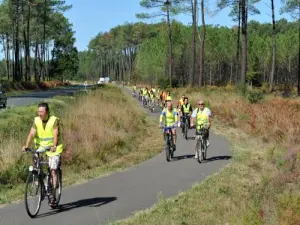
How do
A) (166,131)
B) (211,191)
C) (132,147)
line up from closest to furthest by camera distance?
(211,191) → (166,131) → (132,147)

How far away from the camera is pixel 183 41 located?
8456cm

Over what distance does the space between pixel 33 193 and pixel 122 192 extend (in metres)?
2.62

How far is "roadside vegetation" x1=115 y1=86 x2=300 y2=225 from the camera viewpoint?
729 centimetres

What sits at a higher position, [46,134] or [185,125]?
[46,134]

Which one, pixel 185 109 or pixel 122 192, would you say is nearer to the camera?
pixel 122 192

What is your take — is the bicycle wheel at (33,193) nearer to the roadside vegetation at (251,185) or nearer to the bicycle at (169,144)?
the roadside vegetation at (251,185)

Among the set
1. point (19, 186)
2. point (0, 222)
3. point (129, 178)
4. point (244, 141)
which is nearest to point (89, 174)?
point (129, 178)

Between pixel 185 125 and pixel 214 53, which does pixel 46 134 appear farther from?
pixel 214 53

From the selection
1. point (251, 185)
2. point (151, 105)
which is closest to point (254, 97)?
point (151, 105)

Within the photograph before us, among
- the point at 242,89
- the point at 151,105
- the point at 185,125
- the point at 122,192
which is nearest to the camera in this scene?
the point at 122,192

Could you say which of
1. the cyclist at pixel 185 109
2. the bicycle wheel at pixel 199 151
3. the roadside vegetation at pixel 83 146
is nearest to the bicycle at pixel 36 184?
the roadside vegetation at pixel 83 146

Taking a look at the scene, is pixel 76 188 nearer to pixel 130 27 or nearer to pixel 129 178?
pixel 129 178

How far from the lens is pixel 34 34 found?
78.2 metres

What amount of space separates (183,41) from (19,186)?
7539 centimetres
